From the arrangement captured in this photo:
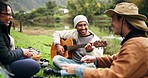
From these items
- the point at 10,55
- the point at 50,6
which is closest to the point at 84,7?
the point at 50,6

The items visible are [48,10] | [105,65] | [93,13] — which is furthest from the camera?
[48,10]

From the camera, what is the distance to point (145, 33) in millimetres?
2693

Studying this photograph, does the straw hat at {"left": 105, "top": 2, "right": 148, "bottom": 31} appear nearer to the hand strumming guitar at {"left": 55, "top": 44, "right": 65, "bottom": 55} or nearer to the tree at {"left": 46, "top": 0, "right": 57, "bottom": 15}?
the hand strumming guitar at {"left": 55, "top": 44, "right": 65, "bottom": 55}

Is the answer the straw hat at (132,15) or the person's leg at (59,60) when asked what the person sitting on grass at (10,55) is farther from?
the straw hat at (132,15)

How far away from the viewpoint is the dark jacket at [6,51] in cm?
358

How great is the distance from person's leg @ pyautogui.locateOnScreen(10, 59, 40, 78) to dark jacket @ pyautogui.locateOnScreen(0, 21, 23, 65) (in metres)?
0.09

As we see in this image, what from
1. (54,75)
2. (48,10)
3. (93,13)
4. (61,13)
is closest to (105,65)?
(54,75)

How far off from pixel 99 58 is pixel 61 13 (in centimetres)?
7159

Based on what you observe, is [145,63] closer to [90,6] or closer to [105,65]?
[105,65]

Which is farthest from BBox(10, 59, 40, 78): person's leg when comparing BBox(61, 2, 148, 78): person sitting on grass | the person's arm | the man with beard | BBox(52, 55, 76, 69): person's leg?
Answer: the person's arm

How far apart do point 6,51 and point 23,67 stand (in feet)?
1.41

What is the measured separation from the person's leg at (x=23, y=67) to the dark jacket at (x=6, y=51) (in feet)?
0.31

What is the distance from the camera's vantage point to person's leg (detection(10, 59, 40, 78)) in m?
3.86

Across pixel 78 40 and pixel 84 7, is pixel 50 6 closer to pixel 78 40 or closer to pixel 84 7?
pixel 84 7
